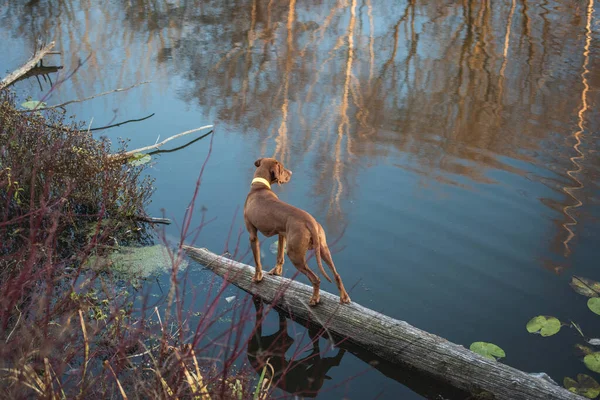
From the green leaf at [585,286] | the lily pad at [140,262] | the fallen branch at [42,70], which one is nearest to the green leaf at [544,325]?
the green leaf at [585,286]

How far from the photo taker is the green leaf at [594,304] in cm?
626

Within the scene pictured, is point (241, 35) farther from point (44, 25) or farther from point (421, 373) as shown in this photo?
point (421, 373)

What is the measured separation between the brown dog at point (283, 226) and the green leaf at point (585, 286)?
8.70 feet

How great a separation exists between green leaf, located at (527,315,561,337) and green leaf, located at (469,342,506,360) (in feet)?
1.76

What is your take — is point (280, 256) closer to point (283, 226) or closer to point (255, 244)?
point (255, 244)

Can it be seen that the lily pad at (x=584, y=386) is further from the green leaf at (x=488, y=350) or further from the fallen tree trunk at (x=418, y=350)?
the fallen tree trunk at (x=418, y=350)

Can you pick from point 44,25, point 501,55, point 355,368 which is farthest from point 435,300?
point 44,25

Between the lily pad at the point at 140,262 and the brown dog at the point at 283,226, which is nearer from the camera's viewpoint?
the brown dog at the point at 283,226

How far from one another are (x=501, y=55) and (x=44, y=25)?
1129 cm

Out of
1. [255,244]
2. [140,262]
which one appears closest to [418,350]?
[255,244]

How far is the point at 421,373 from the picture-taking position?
5.27 m

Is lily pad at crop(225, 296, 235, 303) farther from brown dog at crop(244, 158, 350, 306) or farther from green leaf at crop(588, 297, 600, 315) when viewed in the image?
green leaf at crop(588, 297, 600, 315)

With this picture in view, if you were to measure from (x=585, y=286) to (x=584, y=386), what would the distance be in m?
1.64

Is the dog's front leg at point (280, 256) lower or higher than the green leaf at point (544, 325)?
higher
